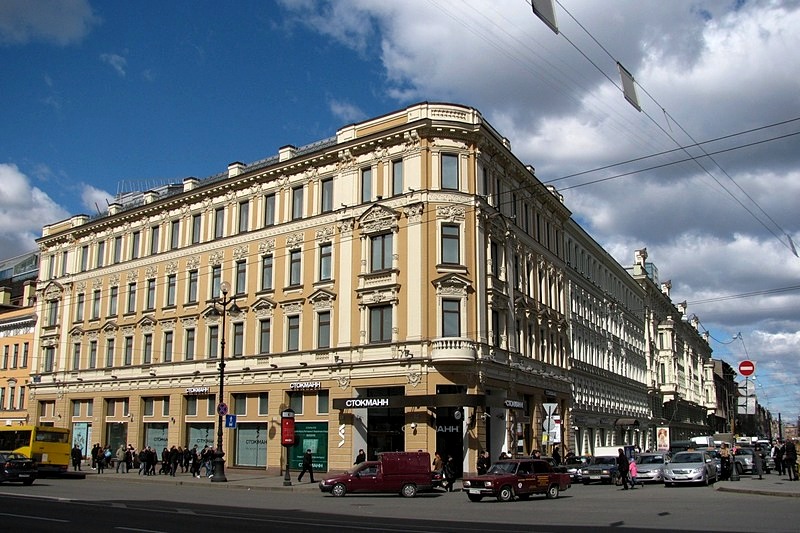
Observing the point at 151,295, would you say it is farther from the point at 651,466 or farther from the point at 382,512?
the point at 382,512

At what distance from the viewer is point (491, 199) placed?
4388 centimetres

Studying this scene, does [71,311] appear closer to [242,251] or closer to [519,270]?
[242,251]

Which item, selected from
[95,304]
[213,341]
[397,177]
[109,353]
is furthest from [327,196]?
[95,304]

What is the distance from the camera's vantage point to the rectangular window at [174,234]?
174 ft

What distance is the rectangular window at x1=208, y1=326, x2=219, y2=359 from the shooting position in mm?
48781

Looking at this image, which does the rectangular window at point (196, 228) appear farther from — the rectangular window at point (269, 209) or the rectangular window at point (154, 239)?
the rectangular window at point (269, 209)

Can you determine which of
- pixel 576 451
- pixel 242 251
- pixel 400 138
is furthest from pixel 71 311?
pixel 576 451

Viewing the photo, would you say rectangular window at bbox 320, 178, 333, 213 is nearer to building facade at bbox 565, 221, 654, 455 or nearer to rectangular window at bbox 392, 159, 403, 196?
rectangular window at bbox 392, 159, 403, 196

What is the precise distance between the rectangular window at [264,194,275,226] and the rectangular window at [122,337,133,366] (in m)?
14.5

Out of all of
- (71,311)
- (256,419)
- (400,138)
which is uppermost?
(400,138)

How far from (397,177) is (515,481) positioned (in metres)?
19.7

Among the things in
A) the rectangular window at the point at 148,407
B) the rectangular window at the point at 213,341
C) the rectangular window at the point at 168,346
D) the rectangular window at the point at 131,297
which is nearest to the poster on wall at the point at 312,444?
the rectangular window at the point at 213,341

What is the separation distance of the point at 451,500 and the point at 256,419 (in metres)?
19.9

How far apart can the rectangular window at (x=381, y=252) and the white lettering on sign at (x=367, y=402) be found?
6911 millimetres
